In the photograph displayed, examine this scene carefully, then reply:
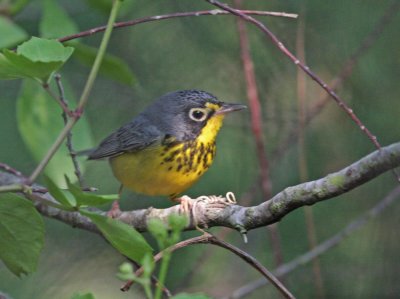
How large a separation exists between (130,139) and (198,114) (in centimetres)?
38

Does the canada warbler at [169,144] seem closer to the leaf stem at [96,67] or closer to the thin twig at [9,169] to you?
the thin twig at [9,169]

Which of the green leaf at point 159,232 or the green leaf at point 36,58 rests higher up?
the green leaf at point 36,58

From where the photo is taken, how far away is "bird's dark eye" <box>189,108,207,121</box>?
4031 mm

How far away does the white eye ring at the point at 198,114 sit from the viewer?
4027 millimetres

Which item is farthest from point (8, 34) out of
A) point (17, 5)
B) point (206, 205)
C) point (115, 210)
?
point (115, 210)

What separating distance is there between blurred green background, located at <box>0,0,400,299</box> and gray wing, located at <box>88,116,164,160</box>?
11.9 inches

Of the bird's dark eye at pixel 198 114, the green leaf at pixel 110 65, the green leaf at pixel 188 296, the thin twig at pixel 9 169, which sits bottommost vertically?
the green leaf at pixel 188 296

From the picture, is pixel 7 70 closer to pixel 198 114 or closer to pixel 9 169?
pixel 9 169

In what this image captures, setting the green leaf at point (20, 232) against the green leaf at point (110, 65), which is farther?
the green leaf at point (110, 65)

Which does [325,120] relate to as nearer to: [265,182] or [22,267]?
[265,182]

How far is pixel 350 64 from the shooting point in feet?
12.1

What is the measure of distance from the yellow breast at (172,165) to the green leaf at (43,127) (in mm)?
632

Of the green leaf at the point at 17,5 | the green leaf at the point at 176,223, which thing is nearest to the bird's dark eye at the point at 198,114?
the green leaf at the point at 17,5

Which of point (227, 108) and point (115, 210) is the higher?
point (227, 108)
